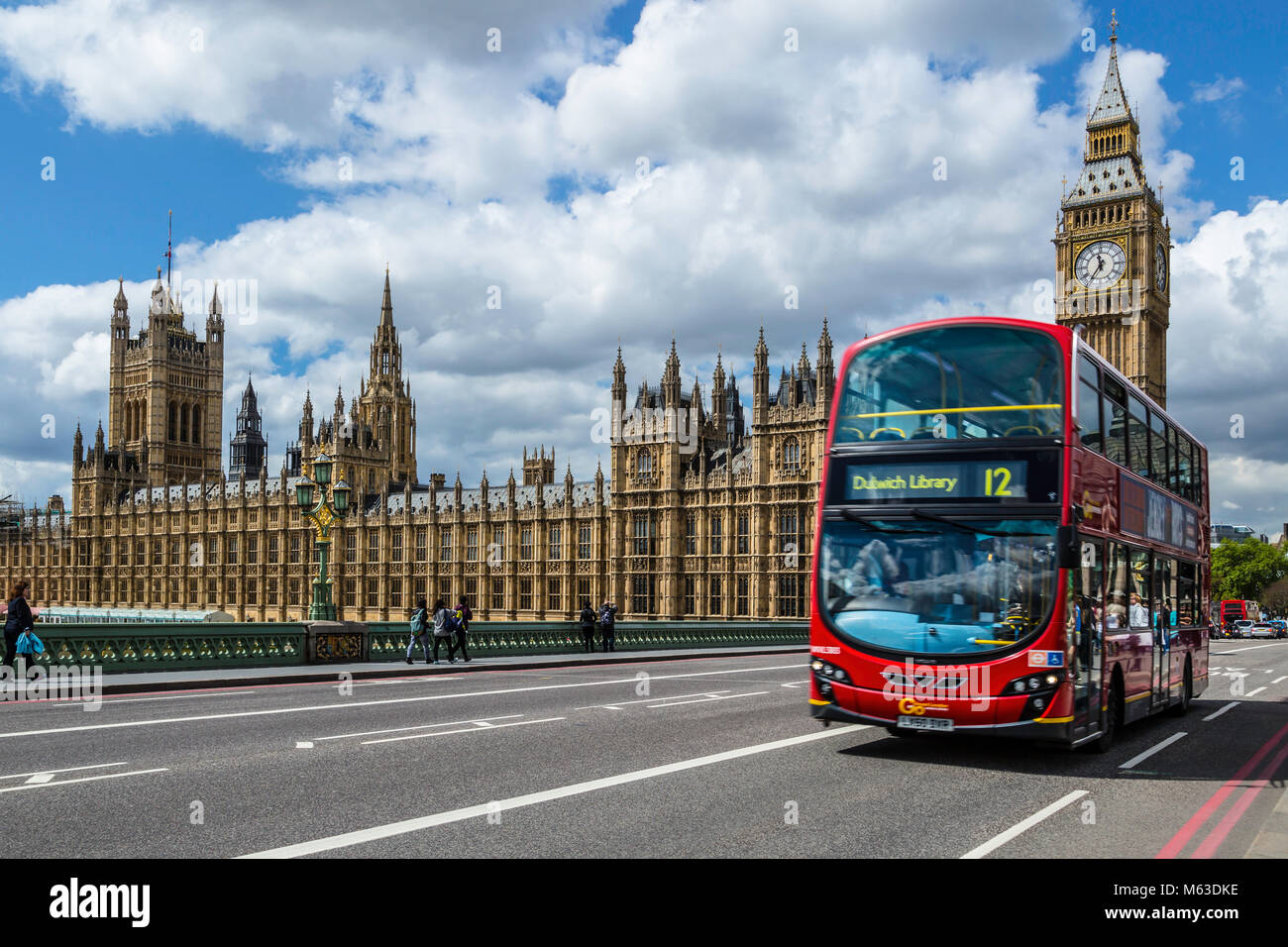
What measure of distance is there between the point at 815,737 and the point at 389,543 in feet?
253

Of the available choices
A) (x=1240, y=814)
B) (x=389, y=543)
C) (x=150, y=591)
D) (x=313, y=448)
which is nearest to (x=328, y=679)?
(x=1240, y=814)

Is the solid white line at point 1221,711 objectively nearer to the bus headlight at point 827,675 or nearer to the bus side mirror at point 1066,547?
the bus side mirror at point 1066,547

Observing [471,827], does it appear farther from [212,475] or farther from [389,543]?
[212,475]

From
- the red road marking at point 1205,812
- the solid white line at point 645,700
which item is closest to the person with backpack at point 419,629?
the solid white line at point 645,700

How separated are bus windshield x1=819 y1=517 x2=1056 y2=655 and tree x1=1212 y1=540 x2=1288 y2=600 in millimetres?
124905

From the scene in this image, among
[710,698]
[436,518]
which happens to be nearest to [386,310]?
[436,518]

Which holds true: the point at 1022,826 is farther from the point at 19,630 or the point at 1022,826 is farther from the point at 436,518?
the point at 436,518

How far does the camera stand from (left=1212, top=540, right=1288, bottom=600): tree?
12062 centimetres

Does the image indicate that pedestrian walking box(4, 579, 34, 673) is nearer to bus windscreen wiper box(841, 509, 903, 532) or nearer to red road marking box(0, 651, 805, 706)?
red road marking box(0, 651, 805, 706)

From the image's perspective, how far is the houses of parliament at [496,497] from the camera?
214 feet

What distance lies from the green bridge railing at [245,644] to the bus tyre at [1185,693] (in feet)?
59.2

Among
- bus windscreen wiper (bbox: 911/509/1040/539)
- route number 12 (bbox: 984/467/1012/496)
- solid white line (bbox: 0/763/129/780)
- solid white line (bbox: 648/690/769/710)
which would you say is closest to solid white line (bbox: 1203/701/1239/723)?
solid white line (bbox: 648/690/769/710)

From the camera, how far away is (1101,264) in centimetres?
9406

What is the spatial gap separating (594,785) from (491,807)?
1.37 m
